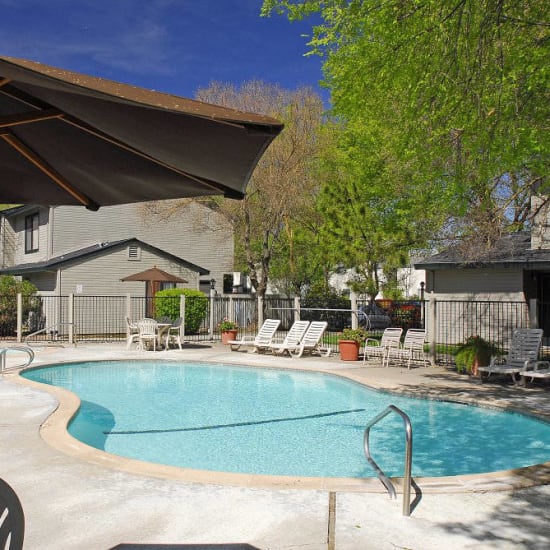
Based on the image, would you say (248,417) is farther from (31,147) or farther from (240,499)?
(31,147)

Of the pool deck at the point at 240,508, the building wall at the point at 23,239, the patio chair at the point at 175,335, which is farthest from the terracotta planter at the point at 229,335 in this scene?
the pool deck at the point at 240,508

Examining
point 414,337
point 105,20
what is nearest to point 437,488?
point 414,337

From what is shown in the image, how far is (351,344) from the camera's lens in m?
15.7

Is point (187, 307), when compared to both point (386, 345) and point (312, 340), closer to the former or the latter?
point (312, 340)

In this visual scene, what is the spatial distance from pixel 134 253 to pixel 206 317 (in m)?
4.32

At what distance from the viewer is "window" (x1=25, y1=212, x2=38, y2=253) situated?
2634 centimetres

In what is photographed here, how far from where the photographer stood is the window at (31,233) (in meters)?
26.3

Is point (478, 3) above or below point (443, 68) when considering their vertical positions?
above

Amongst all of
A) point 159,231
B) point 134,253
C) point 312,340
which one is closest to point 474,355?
point 312,340

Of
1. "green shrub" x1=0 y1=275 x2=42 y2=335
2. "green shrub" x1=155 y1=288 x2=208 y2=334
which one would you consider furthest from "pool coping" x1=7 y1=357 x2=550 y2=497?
"green shrub" x1=0 y1=275 x2=42 y2=335

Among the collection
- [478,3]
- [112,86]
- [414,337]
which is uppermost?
[478,3]

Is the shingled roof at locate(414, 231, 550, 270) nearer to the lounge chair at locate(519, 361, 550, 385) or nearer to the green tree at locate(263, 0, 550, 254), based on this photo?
the lounge chair at locate(519, 361, 550, 385)

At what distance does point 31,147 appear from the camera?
3.81 metres

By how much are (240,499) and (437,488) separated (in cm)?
177
